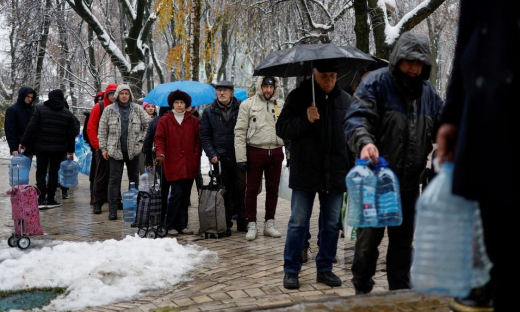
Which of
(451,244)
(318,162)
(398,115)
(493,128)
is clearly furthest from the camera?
(318,162)

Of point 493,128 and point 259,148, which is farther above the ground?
point 493,128

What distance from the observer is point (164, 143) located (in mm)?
8797

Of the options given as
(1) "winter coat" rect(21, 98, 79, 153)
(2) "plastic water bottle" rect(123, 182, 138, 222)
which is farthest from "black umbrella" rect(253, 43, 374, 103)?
(1) "winter coat" rect(21, 98, 79, 153)

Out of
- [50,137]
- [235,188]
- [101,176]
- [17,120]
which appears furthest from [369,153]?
[17,120]

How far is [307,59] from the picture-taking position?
234 inches

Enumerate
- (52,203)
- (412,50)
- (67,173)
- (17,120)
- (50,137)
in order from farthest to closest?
(67,173), (17,120), (52,203), (50,137), (412,50)

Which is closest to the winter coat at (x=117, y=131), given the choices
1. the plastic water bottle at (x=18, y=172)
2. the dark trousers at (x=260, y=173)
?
the plastic water bottle at (x=18, y=172)

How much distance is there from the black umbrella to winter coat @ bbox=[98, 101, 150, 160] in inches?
166

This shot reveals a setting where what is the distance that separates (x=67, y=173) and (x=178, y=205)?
15.8 feet

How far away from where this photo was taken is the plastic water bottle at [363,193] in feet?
13.7

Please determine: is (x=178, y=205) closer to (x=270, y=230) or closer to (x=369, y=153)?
(x=270, y=230)

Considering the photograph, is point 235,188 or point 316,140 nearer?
point 316,140

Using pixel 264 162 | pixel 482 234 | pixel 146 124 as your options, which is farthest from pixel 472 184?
pixel 146 124

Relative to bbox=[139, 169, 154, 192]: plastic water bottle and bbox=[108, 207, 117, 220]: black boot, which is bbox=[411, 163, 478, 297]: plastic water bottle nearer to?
bbox=[139, 169, 154, 192]: plastic water bottle
